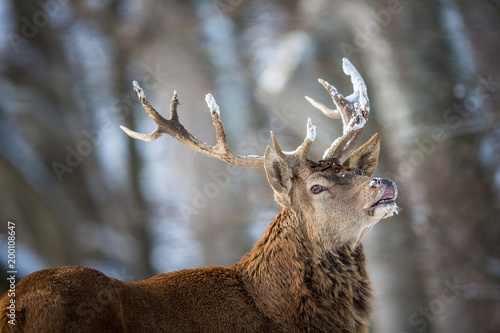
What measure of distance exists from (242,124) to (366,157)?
2.62 meters

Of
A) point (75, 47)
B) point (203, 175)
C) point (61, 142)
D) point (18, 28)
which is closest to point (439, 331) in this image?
point (203, 175)

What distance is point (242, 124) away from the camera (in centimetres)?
568

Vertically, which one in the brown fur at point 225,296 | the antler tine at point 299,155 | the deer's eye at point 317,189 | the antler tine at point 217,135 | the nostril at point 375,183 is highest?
the antler tine at point 217,135

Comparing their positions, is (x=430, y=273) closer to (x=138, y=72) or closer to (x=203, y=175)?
(x=203, y=175)

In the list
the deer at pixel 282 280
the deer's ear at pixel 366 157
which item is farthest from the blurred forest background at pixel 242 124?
the deer at pixel 282 280

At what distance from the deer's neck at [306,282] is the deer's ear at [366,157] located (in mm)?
594

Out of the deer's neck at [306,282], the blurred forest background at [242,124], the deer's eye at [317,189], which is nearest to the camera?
the deer's neck at [306,282]

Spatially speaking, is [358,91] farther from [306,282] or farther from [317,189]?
[306,282]

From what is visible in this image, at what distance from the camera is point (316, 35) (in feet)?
19.0

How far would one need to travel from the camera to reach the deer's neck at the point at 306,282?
262cm

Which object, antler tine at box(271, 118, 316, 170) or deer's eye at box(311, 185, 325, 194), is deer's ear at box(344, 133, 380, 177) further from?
deer's eye at box(311, 185, 325, 194)

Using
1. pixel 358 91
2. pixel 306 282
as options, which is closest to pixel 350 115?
pixel 358 91

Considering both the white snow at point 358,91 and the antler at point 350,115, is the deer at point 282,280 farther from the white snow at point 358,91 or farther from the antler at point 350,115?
the white snow at point 358,91

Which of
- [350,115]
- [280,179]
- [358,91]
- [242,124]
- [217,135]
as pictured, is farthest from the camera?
[242,124]
